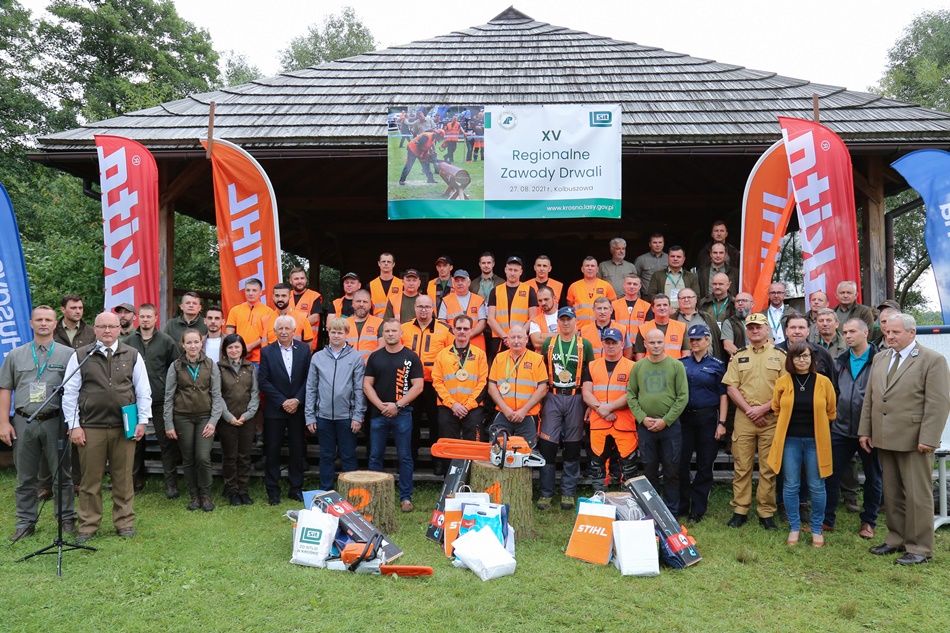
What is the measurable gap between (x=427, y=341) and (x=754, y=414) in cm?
323

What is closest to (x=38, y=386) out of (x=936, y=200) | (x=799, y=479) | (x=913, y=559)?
(x=799, y=479)

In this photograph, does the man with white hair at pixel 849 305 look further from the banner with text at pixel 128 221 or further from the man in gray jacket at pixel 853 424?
the banner with text at pixel 128 221

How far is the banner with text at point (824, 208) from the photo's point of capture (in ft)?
22.0

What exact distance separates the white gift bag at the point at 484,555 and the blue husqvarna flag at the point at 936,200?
17.3 feet

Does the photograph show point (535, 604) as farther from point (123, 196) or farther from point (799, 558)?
point (123, 196)

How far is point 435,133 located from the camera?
7.48m

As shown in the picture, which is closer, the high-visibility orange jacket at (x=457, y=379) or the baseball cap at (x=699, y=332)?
the baseball cap at (x=699, y=332)

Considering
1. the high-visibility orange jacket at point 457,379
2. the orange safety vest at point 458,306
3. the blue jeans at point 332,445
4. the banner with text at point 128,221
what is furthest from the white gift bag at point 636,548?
the banner with text at point 128,221

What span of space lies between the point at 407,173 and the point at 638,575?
5.04 meters

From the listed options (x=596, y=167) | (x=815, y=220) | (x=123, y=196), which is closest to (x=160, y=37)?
(x=123, y=196)

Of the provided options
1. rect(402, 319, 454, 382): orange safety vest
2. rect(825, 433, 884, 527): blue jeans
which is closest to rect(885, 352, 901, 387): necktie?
rect(825, 433, 884, 527): blue jeans

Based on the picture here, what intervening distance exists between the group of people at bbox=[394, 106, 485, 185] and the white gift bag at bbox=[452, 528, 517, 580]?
14.1 ft

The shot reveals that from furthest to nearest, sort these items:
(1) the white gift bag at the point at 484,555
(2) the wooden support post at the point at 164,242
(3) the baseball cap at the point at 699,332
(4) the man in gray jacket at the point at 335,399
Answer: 1. (2) the wooden support post at the point at 164,242
2. (4) the man in gray jacket at the point at 335,399
3. (3) the baseball cap at the point at 699,332
4. (1) the white gift bag at the point at 484,555

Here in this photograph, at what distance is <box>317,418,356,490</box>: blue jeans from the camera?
20.4ft
